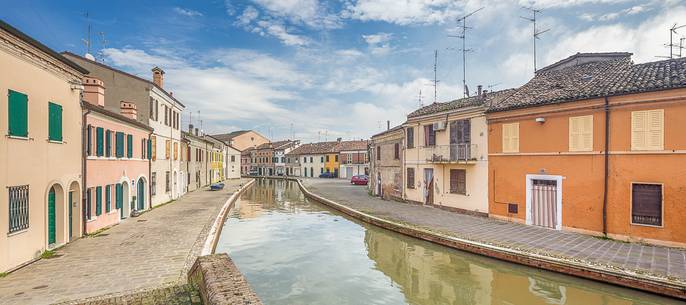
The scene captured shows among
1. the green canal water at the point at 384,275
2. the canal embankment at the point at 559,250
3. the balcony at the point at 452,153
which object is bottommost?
the green canal water at the point at 384,275

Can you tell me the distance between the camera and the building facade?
26812mm

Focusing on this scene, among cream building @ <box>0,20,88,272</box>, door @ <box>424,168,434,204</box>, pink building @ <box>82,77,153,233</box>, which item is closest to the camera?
cream building @ <box>0,20,88,272</box>

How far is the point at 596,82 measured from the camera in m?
15.5

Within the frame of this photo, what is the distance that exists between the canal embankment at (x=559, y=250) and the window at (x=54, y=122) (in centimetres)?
1370

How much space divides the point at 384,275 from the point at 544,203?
29.4 ft

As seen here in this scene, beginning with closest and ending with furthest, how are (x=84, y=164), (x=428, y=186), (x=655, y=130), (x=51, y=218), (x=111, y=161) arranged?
1. (x=51, y=218)
2. (x=655, y=130)
3. (x=84, y=164)
4. (x=111, y=161)
5. (x=428, y=186)

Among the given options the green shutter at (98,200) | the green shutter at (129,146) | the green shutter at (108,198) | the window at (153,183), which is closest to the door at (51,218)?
the green shutter at (98,200)

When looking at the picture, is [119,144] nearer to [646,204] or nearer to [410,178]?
[410,178]

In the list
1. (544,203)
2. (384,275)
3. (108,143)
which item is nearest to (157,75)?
(108,143)

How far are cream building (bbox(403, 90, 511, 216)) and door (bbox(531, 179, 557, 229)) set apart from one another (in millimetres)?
2564

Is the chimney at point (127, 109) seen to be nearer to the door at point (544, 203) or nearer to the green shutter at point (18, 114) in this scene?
the green shutter at point (18, 114)

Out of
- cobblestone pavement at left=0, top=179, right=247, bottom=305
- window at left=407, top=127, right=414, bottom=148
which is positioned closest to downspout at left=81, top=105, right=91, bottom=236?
cobblestone pavement at left=0, top=179, right=247, bottom=305

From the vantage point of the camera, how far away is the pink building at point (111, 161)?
14.2 meters

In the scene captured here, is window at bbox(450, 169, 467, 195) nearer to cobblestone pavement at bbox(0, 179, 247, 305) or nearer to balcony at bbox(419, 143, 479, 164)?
balcony at bbox(419, 143, 479, 164)
